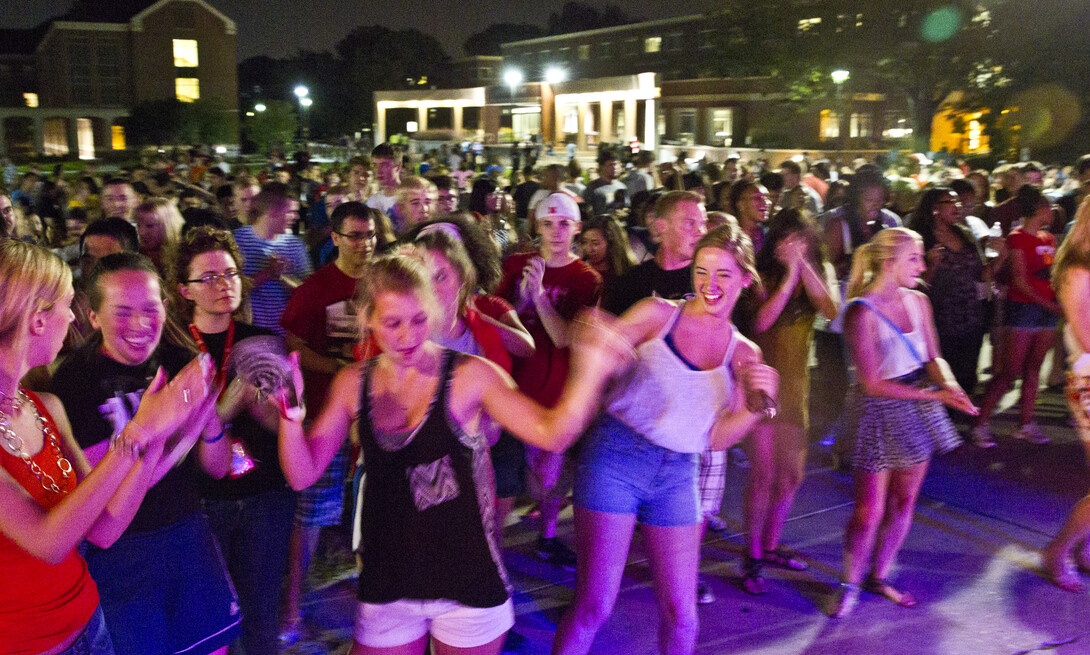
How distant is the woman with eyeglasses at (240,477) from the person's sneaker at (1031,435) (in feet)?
18.2

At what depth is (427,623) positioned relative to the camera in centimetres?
252

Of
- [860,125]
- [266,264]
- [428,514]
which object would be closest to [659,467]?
[428,514]

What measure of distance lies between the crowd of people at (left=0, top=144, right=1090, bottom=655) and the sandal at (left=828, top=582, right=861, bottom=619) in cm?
6

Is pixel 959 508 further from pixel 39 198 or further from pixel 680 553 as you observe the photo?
pixel 39 198

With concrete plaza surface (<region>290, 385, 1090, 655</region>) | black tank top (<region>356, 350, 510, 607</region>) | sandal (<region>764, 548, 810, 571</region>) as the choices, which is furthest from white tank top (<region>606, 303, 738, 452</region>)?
sandal (<region>764, 548, 810, 571</region>)

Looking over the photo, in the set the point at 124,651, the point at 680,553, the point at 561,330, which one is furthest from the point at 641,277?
the point at 124,651

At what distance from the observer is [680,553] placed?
3.12m

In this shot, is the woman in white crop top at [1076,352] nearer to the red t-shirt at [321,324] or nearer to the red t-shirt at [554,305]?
the red t-shirt at [554,305]

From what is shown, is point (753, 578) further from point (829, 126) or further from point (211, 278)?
point (829, 126)

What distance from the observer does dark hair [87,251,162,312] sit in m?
2.58

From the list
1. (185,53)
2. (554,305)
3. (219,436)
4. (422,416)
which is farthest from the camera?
(185,53)

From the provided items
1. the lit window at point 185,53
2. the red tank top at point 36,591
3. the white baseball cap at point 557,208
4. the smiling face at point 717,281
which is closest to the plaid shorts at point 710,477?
the smiling face at point 717,281

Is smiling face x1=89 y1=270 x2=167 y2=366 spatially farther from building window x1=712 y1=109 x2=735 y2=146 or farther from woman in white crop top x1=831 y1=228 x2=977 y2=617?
building window x1=712 y1=109 x2=735 y2=146

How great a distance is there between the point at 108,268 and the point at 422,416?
3.54ft
